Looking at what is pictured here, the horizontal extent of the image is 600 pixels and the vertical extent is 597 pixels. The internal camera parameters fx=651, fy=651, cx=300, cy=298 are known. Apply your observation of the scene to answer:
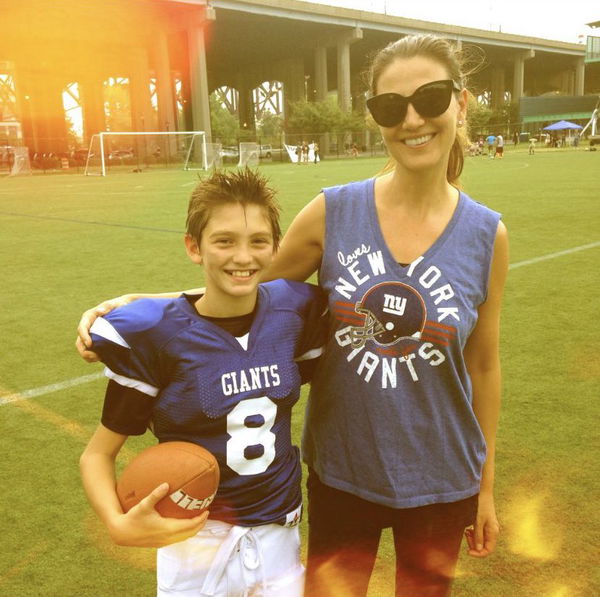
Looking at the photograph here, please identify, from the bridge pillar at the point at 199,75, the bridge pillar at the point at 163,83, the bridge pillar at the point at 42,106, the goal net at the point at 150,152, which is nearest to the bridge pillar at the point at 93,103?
the bridge pillar at the point at 42,106

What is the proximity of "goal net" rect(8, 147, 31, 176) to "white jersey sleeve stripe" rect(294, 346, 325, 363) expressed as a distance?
133 ft

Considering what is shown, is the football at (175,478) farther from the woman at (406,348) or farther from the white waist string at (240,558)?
the woman at (406,348)

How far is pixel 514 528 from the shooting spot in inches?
130

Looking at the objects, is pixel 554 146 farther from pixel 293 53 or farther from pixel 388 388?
pixel 388 388

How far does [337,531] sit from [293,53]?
68901mm

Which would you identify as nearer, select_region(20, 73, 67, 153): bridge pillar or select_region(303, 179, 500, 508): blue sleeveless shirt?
select_region(303, 179, 500, 508): blue sleeveless shirt

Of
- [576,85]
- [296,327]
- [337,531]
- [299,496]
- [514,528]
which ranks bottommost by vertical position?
[514,528]

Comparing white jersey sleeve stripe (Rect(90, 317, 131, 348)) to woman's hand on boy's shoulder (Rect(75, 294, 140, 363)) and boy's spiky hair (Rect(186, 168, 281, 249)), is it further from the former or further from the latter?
boy's spiky hair (Rect(186, 168, 281, 249))

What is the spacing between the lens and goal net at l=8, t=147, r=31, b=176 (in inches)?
1502

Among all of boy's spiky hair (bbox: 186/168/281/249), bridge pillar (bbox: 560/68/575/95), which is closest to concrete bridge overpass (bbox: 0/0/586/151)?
bridge pillar (bbox: 560/68/575/95)

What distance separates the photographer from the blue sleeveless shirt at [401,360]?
197 centimetres

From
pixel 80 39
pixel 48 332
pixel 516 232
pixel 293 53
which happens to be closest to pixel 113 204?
pixel 516 232

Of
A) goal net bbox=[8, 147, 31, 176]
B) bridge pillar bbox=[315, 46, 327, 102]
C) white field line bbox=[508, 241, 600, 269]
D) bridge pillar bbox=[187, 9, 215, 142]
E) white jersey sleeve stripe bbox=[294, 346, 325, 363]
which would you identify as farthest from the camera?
bridge pillar bbox=[315, 46, 327, 102]

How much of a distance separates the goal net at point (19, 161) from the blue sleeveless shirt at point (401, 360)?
4045cm
